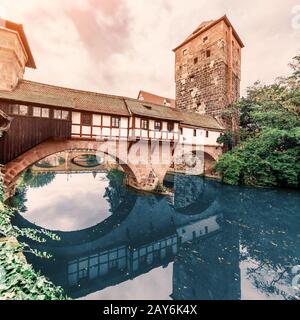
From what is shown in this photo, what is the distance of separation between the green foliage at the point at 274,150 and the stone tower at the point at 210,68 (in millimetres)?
5132

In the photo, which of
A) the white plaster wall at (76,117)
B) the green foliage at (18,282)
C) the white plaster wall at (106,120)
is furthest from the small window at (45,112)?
the green foliage at (18,282)

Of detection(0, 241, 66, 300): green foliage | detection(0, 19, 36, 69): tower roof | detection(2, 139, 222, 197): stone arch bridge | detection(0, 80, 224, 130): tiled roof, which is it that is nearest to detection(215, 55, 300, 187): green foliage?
detection(2, 139, 222, 197): stone arch bridge

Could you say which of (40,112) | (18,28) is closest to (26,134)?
(40,112)

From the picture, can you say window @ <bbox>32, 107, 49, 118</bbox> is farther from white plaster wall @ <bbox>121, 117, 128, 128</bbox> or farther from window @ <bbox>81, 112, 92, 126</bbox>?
white plaster wall @ <bbox>121, 117, 128, 128</bbox>

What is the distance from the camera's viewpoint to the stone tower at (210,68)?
21562mm

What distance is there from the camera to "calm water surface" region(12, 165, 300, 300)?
5.12 m

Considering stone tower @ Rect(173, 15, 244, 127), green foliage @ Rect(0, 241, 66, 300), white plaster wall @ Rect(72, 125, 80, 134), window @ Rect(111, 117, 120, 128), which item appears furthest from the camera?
stone tower @ Rect(173, 15, 244, 127)

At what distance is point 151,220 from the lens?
9969 mm

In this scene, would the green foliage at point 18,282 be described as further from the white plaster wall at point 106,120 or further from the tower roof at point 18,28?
the tower roof at point 18,28

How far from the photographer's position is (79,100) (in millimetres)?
12062

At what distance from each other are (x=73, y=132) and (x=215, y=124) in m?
15.5

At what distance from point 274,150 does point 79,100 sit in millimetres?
16022

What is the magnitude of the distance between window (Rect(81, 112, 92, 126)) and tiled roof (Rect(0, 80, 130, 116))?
37 centimetres
